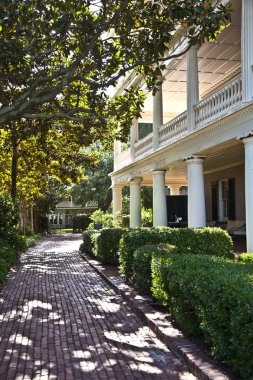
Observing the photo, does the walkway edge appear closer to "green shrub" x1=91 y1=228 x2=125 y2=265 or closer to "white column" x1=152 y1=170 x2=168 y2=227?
"green shrub" x1=91 y1=228 x2=125 y2=265

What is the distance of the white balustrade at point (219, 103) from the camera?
1144cm

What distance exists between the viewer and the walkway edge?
169 inches

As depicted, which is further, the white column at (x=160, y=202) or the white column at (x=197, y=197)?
the white column at (x=160, y=202)

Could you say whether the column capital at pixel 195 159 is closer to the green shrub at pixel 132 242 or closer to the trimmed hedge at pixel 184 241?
the trimmed hedge at pixel 184 241

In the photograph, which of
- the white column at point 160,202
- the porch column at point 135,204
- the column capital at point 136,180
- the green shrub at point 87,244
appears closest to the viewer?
the green shrub at point 87,244

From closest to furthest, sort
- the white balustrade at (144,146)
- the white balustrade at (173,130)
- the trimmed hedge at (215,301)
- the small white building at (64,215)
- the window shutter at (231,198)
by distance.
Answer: the trimmed hedge at (215,301) → the white balustrade at (173,130) → the window shutter at (231,198) → the white balustrade at (144,146) → the small white building at (64,215)

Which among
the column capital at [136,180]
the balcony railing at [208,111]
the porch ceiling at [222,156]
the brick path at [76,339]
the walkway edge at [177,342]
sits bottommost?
the brick path at [76,339]

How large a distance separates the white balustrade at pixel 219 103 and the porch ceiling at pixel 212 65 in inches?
88.1

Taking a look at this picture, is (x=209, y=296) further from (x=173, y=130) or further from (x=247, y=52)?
(x=173, y=130)

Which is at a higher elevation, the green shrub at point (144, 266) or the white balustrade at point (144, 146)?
the white balustrade at point (144, 146)

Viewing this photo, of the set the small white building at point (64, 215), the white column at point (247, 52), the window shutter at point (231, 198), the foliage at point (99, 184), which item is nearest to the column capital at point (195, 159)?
the white column at point (247, 52)

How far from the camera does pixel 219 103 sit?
12414 mm

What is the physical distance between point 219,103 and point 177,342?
8491 mm

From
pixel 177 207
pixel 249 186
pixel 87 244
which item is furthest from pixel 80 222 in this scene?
pixel 249 186
